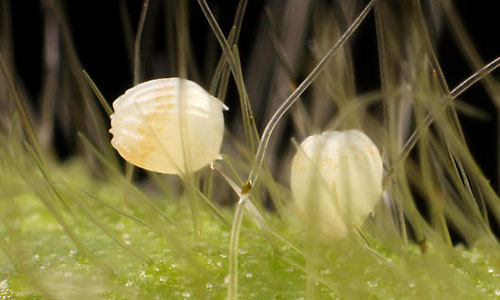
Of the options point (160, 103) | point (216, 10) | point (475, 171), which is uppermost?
point (216, 10)

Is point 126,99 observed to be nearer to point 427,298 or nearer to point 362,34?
point 427,298

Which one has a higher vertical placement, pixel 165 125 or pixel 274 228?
pixel 165 125

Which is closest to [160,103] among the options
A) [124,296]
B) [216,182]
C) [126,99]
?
[126,99]

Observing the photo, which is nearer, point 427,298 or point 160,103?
point 427,298

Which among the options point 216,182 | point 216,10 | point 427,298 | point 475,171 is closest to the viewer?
point 427,298

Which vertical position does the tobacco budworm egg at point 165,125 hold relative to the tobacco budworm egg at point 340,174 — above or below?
above
